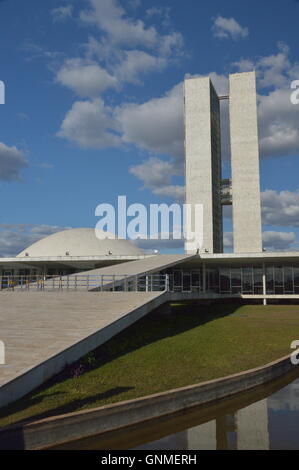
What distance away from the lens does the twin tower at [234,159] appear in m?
56.5

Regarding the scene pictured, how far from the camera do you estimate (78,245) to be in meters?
52.9

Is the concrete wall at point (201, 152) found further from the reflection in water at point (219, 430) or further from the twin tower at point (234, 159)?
the reflection in water at point (219, 430)

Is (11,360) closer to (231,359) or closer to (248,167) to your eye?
(231,359)

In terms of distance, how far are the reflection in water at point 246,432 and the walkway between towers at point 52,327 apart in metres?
3.87

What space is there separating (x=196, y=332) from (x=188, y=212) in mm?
40512

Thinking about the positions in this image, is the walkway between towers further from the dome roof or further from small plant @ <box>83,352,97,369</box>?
the dome roof

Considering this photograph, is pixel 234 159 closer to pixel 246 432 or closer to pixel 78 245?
pixel 78 245

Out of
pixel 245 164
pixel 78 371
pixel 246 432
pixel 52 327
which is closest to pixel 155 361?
pixel 78 371

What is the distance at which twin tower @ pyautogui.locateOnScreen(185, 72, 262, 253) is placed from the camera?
185 feet

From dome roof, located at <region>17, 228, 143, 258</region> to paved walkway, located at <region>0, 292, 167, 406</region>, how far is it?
29688 millimetres

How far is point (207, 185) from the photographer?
192 ft

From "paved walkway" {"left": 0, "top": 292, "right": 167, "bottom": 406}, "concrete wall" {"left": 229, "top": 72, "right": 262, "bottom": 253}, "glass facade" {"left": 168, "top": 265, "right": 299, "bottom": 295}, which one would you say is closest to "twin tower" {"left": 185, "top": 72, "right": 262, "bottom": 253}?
"concrete wall" {"left": 229, "top": 72, "right": 262, "bottom": 253}
